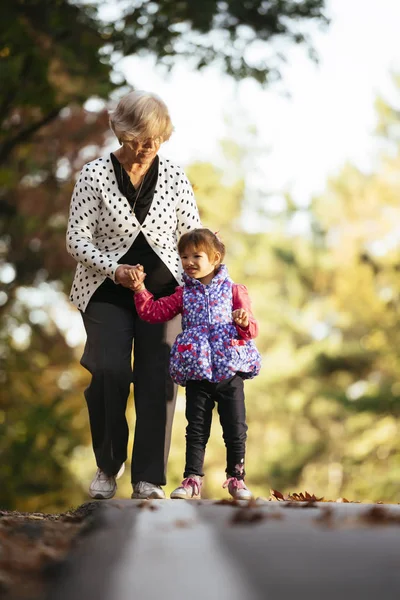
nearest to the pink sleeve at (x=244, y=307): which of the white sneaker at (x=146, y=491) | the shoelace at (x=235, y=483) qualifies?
the shoelace at (x=235, y=483)

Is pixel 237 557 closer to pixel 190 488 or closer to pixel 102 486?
pixel 190 488

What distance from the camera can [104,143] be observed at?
55.4 feet

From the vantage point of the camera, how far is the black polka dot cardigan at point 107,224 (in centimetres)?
626

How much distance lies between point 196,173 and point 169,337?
3403 cm

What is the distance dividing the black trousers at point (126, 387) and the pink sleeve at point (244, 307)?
43cm

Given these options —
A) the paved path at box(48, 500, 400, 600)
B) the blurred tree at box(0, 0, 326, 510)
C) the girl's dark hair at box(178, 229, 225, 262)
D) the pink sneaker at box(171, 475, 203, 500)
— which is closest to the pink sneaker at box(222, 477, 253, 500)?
the pink sneaker at box(171, 475, 203, 500)

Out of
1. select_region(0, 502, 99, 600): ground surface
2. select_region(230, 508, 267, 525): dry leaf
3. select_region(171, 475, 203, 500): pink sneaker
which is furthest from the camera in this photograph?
select_region(171, 475, 203, 500): pink sneaker

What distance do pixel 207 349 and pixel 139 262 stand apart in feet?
2.18

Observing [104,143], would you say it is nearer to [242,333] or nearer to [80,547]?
[242,333]

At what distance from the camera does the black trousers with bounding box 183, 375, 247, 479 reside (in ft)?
19.9

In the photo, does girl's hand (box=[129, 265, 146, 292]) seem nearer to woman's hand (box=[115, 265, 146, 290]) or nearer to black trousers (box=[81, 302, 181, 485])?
woman's hand (box=[115, 265, 146, 290])

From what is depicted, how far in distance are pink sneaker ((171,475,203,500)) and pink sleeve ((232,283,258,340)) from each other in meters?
0.79

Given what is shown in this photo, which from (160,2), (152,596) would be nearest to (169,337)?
(152,596)

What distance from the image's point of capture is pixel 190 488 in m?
5.92
